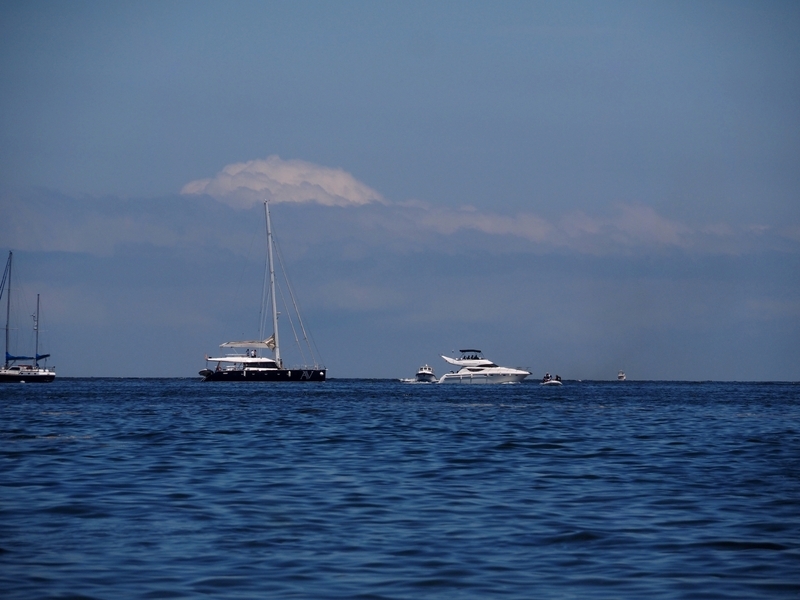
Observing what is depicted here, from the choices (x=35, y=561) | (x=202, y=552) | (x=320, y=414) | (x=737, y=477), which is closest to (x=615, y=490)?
(x=737, y=477)

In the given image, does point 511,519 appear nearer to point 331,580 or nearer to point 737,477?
point 331,580

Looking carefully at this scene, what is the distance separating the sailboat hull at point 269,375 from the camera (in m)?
159

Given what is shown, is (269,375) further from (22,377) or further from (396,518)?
(396,518)

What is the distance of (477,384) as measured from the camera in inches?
6806

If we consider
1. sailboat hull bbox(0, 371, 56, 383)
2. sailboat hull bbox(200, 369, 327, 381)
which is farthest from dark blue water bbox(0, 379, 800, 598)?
sailboat hull bbox(200, 369, 327, 381)

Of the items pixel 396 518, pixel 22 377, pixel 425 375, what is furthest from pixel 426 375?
pixel 396 518

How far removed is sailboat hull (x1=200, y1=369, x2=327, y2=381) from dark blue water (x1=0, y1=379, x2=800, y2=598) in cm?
12072

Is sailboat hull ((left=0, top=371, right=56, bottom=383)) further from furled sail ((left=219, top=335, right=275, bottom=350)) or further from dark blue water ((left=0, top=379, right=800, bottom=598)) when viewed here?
Answer: dark blue water ((left=0, top=379, right=800, bottom=598))

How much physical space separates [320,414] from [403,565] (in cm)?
4541

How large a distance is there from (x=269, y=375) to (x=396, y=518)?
14106 centimetres

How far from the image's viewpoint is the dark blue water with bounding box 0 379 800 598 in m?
14.5

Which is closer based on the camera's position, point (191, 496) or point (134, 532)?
point (134, 532)

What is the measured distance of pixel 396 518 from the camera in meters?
19.8

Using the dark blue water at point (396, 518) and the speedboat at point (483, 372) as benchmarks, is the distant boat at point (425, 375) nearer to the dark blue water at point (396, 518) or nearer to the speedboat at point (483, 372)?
the speedboat at point (483, 372)
